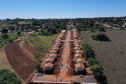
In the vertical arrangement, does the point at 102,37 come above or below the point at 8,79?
above

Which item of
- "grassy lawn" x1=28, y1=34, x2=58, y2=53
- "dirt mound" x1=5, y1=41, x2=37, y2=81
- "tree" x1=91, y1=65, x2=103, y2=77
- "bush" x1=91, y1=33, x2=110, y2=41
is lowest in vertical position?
"dirt mound" x1=5, y1=41, x2=37, y2=81

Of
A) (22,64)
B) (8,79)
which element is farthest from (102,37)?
(8,79)

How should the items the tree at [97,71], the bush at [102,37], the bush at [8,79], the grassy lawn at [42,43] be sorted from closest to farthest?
the bush at [8,79] → the tree at [97,71] → the grassy lawn at [42,43] → the bush at [102,37]

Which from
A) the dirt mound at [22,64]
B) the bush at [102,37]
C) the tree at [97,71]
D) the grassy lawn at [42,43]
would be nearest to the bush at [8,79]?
the dirt mound at [22,64]

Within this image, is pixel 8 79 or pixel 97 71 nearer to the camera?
pixel 8 79

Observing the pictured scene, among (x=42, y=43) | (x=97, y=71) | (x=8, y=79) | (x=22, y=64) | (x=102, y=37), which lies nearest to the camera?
(x=8, y=79)

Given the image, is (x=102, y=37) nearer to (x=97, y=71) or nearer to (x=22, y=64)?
(x=97, y=71)

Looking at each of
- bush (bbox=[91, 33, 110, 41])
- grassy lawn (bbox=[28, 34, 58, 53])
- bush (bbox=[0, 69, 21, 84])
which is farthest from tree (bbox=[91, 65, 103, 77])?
bush (bbox=[91, 33, 110, 41])

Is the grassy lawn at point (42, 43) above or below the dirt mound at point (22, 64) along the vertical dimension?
above

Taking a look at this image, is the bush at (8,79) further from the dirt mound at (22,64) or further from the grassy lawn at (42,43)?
the grassy lawn at (42,43)

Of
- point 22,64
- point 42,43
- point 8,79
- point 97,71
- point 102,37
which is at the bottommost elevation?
point 22,64

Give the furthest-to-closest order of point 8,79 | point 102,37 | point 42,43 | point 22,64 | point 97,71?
point 102,37, point 42,43, point 22,64, point 97,71, point 8,79

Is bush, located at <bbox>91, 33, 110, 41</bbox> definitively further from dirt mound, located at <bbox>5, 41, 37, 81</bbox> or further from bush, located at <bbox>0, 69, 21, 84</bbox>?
bush, located at <bbox>0, 69, 21, 84</bbox>
